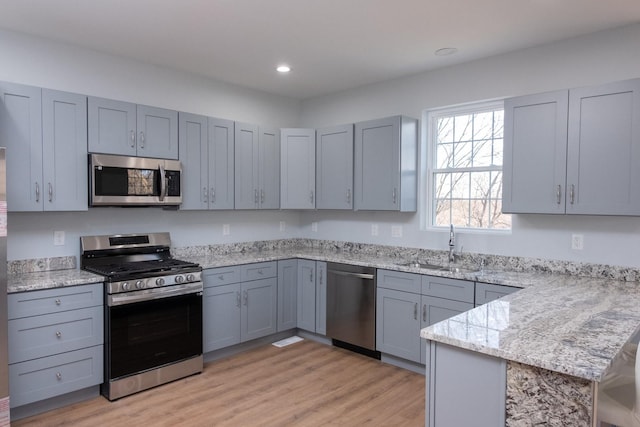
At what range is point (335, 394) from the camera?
3203 mm

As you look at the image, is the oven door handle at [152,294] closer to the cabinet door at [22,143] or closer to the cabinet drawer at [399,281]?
the cabinet door at [22,143]

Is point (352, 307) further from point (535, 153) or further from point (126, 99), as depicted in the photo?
point (126, 99)

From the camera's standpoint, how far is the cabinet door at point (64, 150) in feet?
9.93

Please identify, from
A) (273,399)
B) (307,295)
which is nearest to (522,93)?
(307,295)

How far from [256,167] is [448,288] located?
7.44 ft

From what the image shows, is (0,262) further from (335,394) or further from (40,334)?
(335,394)

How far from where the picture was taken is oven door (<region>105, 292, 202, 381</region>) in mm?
3041

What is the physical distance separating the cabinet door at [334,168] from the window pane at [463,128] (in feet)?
3.35

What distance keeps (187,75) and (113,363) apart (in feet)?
8.77

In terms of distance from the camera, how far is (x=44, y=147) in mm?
3010

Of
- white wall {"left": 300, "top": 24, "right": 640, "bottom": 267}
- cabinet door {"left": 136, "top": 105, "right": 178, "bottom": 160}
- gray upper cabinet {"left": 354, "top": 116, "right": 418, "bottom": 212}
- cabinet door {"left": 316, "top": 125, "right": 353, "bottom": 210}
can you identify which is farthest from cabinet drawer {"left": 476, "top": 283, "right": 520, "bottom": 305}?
cabinet door {"left": 136, "top": 105, "right": 178, "bottom": 160}

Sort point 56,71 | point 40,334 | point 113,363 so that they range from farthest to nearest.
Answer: point 56,71 < point 113,363 < point 40,334

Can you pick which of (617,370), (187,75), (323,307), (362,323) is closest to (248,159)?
(187,75)

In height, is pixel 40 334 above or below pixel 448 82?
below
